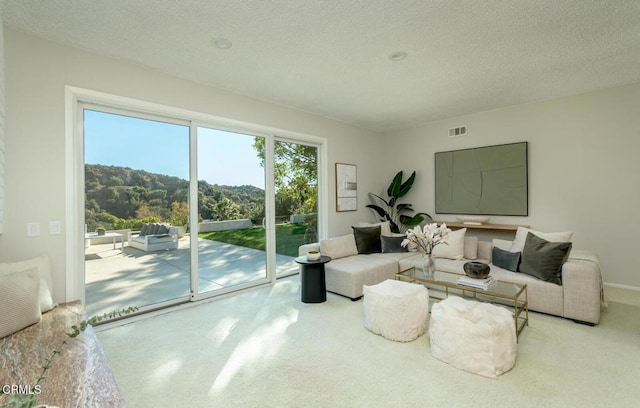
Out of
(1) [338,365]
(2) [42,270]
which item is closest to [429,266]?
(1) [338,365]

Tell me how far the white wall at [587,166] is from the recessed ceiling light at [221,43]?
430cm

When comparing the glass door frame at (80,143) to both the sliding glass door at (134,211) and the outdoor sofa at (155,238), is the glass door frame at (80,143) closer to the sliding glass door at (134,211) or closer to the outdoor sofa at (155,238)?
the sliding glass door at (134,211)

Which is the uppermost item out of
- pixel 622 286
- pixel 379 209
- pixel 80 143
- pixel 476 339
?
pixel 80 143

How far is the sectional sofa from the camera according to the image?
280 centimetres

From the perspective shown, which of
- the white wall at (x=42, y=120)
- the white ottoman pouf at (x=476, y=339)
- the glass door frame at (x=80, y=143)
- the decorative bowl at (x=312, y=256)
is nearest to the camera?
the white ottoman pouf at (x=476, y=339)

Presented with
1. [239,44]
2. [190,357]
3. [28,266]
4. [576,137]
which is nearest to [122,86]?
[239,44]

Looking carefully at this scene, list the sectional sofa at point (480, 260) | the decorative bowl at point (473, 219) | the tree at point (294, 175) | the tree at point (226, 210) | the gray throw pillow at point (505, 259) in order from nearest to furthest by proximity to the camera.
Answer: the sectional sofa at point (480, 260) < the gray throw pillow at point (505, 259) < the tree at point (226, 210) < the tree at point (294, 175) < the decorative bowl at point (473, 219)

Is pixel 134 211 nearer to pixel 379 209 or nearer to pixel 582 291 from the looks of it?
pixel 379 209

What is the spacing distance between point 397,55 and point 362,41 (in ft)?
1.58

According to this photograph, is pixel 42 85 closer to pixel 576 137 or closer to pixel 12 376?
pixel 12 376

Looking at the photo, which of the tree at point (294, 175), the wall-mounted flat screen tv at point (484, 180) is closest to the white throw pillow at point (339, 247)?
the tree at point (294, 175)

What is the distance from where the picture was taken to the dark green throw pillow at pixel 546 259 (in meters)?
2.97

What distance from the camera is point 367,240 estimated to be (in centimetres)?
459

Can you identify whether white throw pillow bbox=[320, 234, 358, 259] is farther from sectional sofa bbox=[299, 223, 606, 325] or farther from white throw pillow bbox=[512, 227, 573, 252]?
white throw pillow bbox=[512, 227, 573, 252]
